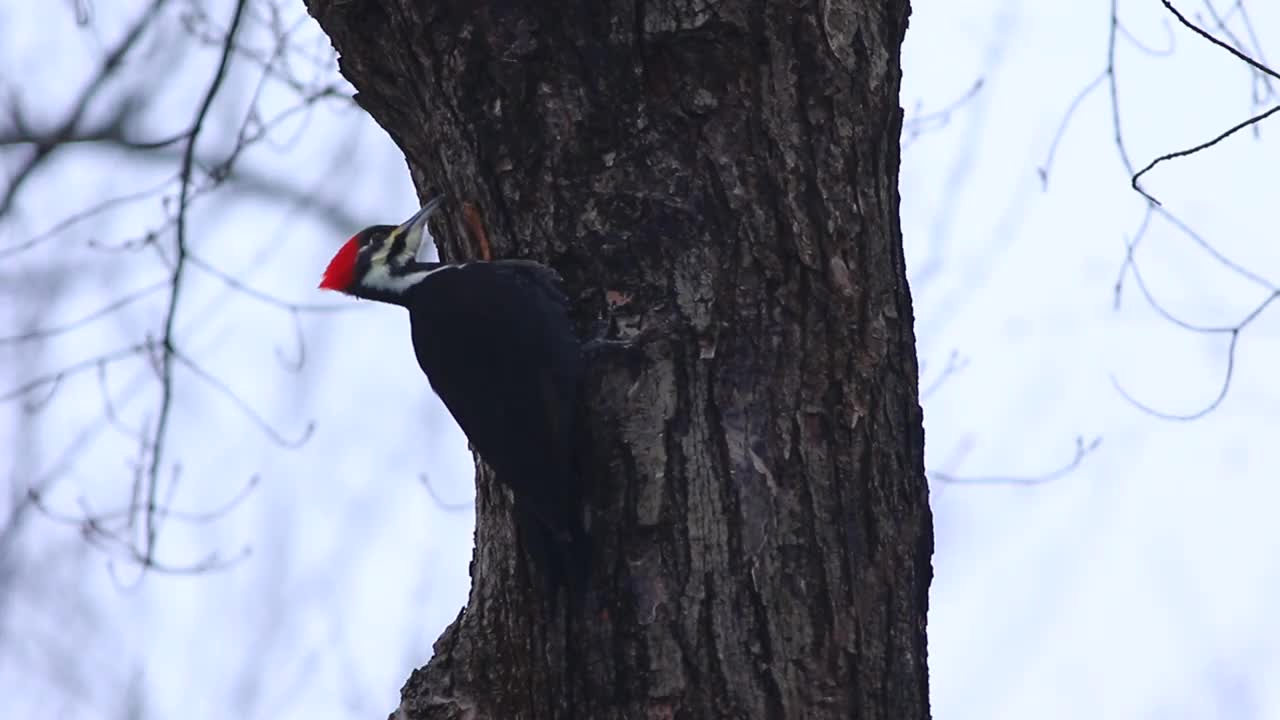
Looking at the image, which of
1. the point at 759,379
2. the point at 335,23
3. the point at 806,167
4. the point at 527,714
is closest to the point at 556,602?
the point at 527,714

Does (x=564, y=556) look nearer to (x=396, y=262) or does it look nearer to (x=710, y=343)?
(x=710, y=343)

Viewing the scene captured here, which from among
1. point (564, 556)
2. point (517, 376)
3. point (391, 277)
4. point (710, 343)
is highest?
point (391, 277)

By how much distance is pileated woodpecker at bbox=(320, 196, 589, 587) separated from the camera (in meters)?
2.36

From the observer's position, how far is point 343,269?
3801mm

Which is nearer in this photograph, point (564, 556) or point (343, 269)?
point (564, 556)

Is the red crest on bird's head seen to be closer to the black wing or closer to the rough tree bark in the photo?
the black wing

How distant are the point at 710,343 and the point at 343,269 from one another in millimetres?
1727

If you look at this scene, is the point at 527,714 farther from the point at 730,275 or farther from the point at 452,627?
the point at 730,275

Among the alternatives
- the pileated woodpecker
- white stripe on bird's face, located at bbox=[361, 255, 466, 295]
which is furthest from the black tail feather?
white stripe on bird's face, located at bbox=[361, 255, 466, 295]

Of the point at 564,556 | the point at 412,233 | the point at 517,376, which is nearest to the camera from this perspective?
the point at 564,556

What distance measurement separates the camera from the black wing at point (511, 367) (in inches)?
95.3

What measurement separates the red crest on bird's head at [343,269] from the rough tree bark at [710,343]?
1.26 metres

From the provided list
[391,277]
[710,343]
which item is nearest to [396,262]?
[391,277]

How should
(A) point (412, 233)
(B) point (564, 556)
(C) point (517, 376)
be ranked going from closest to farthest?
1. (B) point (564, 556)
2. (C) point (517, 376)
3. (A) point (412, 233)
